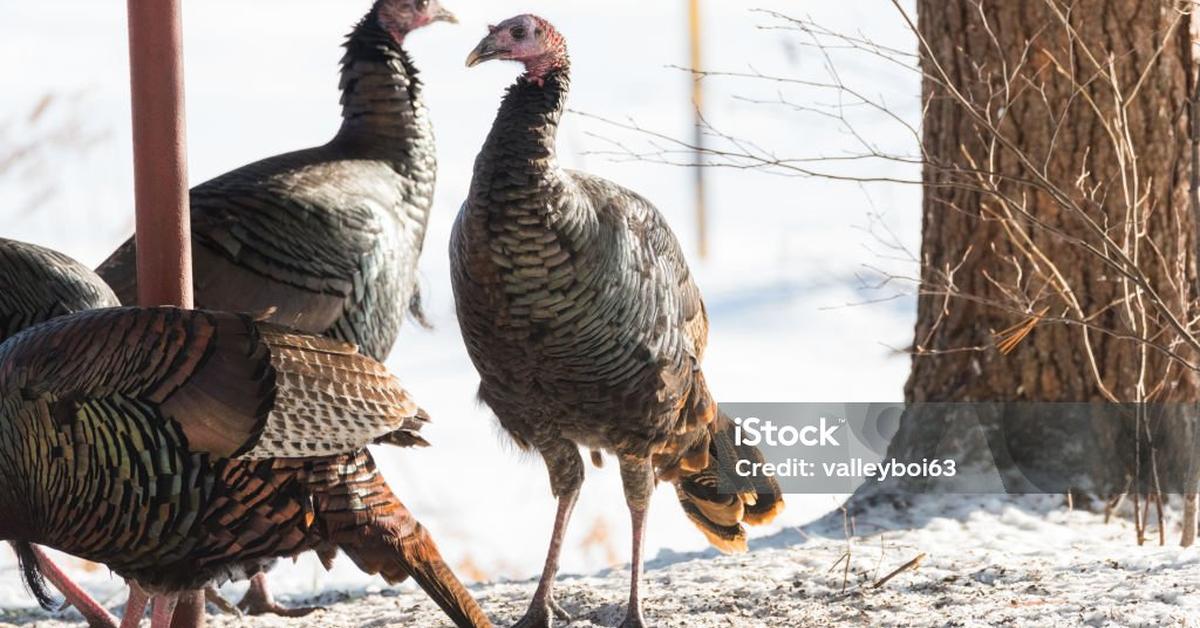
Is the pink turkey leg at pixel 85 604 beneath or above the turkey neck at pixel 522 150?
beneath

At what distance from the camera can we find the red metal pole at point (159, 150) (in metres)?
3.32

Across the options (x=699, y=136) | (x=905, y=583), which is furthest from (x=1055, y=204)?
(x=699, y=136)

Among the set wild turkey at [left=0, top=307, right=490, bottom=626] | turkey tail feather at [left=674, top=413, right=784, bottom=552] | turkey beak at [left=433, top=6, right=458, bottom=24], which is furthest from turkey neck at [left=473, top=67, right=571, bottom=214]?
turkey beak at [left=433, top=6, right=458, bottom=24]

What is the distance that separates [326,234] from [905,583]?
1.86 meters

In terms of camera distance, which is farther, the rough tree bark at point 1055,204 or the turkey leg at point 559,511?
the rough tree bark at point 1055,204

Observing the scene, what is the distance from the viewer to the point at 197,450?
3.04 metres

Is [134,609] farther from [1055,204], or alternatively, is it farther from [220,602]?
[1055,204]

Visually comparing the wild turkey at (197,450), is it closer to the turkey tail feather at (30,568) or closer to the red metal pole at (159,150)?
the red metal pole at (159,150)

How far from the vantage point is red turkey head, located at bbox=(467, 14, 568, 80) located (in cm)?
381

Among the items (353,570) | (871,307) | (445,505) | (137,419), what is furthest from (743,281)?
(137,419)

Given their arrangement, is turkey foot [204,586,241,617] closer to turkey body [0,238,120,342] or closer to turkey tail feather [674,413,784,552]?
turkey body [0,238,120,342]

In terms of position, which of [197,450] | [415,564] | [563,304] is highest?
[563,304]

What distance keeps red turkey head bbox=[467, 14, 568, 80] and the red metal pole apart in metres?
0.78

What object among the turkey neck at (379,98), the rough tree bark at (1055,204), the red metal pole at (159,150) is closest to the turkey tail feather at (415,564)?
the red metal pole at (159,150)
